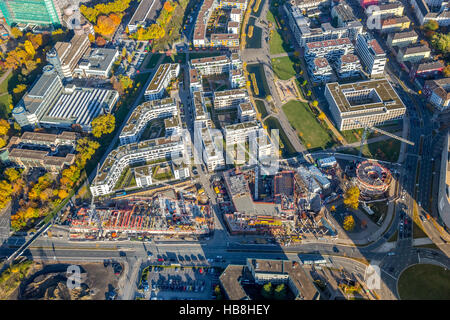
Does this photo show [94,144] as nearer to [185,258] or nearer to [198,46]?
[185,258]

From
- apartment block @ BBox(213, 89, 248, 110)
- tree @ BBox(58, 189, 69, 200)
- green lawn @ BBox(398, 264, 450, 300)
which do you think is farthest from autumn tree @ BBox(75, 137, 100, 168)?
green lawn @ BBox(398, 264, 450, 300)

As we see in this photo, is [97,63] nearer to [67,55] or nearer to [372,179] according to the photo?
[67,55]

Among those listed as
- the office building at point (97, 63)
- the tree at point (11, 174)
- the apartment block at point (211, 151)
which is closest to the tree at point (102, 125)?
the tree at point (11, 174)

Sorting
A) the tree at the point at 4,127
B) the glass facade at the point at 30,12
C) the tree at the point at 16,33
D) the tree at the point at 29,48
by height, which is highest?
the glass facade at the point at 30,12

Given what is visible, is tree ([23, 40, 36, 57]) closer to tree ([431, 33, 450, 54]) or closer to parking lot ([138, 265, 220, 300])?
parking lot ([138, 265, 220, 300])

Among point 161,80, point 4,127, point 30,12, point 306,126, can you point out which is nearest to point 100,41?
point 30,12

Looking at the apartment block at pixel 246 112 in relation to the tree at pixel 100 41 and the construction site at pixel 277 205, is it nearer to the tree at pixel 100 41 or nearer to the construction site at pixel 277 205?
the construction site at pixel 277 205
